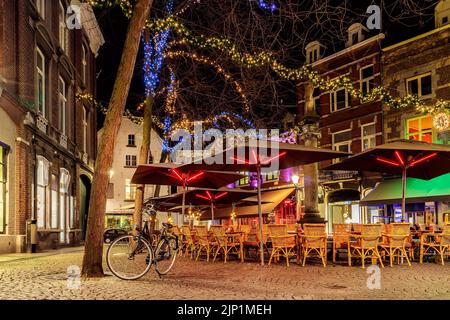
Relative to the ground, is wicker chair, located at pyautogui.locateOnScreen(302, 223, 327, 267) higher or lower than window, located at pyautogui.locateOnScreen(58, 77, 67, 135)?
lower

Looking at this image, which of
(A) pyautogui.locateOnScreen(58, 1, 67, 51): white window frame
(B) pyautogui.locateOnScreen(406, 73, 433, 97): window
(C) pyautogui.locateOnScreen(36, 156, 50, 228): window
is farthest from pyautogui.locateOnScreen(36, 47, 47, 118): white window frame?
(B) pyautogui.locateOnScreen(406, 73, 433, 97): window

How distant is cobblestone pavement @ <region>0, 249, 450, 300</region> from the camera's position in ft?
21.1

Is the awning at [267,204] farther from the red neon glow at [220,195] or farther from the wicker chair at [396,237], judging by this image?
the wicker chair at [396,237]

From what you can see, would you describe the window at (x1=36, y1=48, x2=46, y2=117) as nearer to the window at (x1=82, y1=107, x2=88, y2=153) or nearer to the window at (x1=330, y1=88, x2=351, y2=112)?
the window at (x1=82, y1=107, x2=88, y2=153)

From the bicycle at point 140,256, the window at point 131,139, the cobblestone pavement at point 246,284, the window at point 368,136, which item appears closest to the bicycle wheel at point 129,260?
the bicycle at point 140,256

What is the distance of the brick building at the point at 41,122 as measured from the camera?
1527cm

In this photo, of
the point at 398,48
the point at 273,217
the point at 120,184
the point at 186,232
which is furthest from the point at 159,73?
the point at 120,184

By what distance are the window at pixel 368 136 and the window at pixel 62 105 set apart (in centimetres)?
1530

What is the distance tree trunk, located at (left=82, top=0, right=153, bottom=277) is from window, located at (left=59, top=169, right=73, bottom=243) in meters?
14.0

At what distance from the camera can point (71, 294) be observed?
6.44 meters

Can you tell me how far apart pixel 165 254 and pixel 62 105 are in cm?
1622

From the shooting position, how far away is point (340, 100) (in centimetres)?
2936

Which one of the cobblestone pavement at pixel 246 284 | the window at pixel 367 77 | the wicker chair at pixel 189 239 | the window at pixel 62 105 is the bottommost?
the cobblestone pavement at pixel 246 284

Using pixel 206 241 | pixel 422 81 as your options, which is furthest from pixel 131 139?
pixel 206 241
